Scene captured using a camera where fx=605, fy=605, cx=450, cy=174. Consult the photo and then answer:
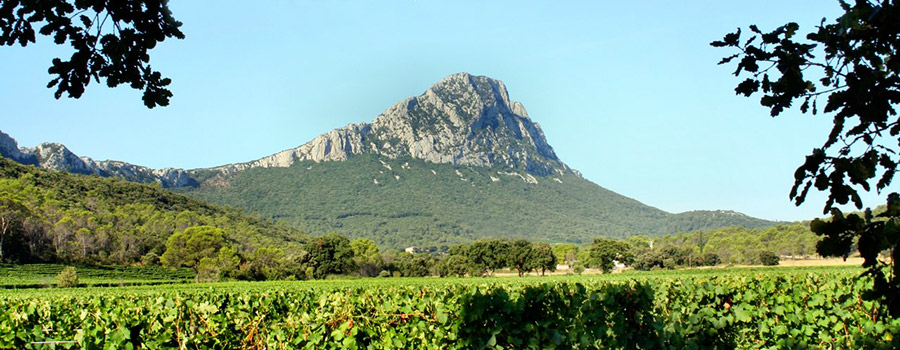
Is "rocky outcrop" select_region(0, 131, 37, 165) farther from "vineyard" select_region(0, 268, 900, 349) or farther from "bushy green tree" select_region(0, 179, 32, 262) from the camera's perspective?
"vineyard" select_region(0, 268, 900, 349)

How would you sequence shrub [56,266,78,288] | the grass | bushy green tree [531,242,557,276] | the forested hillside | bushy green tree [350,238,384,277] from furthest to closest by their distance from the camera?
bushy green tree [350,238,384,277] < bushy green tree [531,242,557,276] < the forested hillside < shrub [56,266,78,288] < the grass

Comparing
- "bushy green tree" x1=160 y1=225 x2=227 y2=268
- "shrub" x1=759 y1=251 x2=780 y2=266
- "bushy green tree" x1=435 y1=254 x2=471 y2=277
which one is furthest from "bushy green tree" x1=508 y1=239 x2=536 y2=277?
"bushy green tree" x1=160 y1=225 x2=227 y2=268

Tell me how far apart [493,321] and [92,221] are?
93.1m

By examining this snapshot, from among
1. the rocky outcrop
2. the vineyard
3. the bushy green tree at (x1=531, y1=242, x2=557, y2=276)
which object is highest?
the rocky outcrop

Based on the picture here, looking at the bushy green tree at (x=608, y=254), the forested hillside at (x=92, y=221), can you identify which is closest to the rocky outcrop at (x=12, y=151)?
the forested hillside at (x=92, y=221)

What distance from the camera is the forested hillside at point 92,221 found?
73062 millimetres

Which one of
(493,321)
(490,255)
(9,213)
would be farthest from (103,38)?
(490,255)

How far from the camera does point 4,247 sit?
227 feet

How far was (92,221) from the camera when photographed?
84.1 m

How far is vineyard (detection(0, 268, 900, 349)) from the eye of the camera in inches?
231

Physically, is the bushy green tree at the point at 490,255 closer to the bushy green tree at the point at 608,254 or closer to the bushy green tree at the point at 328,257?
the bushy green tree at the point at 608,254

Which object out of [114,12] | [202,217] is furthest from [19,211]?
[114,12]

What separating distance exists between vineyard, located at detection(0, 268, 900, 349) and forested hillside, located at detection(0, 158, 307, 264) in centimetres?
7461

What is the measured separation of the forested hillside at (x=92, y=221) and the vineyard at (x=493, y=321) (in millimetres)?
74615
